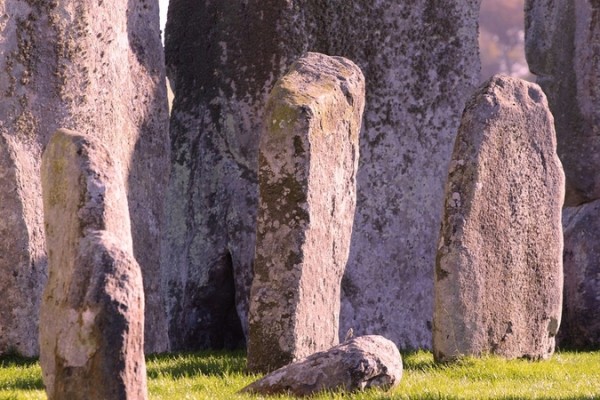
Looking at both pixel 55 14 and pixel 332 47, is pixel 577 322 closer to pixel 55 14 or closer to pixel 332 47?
pixel 332 47

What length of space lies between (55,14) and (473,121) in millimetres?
4375

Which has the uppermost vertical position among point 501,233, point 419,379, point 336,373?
point 501,233

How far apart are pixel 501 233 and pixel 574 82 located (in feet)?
21.3

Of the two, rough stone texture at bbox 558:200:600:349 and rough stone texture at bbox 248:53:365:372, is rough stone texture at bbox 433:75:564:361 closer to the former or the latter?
rough stone texture at bbox 248:53:365:372

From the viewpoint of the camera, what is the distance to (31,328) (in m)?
13.8

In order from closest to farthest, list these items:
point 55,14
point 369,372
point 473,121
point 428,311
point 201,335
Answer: point 369,372, point 473,121, point 55,14, point 201,335, point 428,311

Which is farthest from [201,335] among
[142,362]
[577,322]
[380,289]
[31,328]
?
[142,362]

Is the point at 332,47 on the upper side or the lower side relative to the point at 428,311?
upper

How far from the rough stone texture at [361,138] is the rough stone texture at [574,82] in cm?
158

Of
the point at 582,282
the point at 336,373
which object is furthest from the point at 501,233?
the point at 582,282

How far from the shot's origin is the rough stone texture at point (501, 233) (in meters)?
13.2

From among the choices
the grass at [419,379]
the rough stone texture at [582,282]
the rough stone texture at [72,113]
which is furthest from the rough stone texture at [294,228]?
the rough stone texture at [582,282]

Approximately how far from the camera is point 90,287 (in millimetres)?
8234

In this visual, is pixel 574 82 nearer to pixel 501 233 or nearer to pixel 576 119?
pixel 576 119
